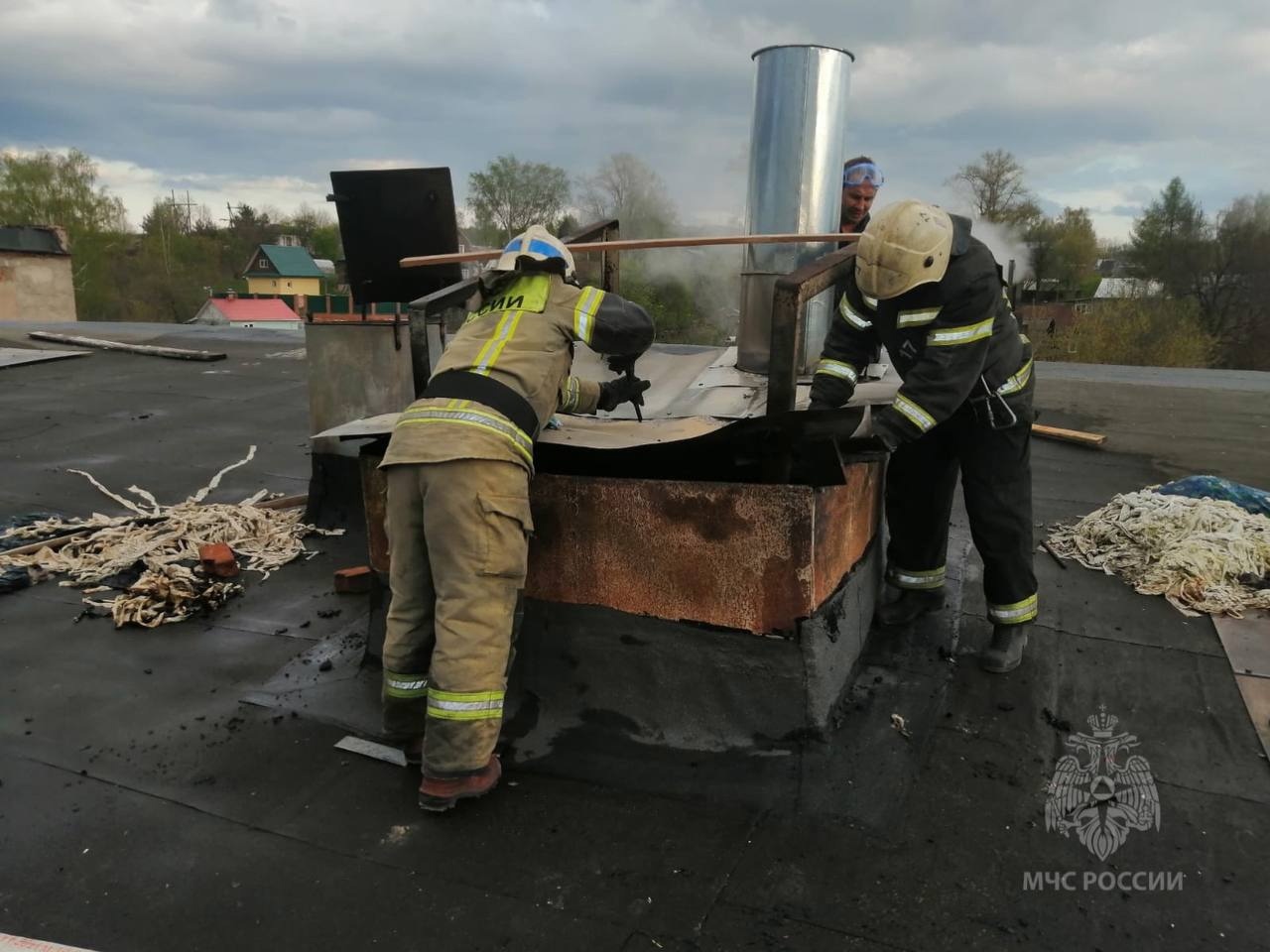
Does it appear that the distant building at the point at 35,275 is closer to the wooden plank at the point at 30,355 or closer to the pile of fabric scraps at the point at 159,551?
the wooden plank at the point at 30,355

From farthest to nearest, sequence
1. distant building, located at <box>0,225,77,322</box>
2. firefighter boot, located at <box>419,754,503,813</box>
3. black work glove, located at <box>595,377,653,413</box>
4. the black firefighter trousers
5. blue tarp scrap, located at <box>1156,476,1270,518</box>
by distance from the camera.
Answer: distant building, located at <box>0,225,77,322</box> < blue tarp scrap, located at <box>1156,476,1270,518</box> < black work glove, located at <box>595,377,653,413</box> < the black firefighter trousers < firefighter boot, located at <box>419,754,503,813</box>

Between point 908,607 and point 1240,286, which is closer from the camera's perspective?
point 908,607

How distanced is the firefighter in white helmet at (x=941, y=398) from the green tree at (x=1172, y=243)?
37075 mm

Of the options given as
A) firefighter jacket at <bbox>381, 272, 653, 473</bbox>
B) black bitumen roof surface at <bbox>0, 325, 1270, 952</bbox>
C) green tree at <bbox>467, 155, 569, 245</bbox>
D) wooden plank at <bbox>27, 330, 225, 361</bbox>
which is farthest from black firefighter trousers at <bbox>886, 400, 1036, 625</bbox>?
green tree at <bbox>467, 155, 569, 245</bbox>

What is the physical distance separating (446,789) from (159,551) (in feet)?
9.58

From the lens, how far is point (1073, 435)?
633cm

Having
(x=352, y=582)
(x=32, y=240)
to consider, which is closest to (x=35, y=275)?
Result: (x=32, y=240)

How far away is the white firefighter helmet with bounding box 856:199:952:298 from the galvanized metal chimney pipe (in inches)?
59.9

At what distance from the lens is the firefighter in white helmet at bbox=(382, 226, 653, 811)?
98.7 inches

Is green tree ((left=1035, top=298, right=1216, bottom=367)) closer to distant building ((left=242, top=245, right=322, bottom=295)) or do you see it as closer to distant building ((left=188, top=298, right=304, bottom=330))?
distant building ((left=188, top=298, right=304, bottom=330))

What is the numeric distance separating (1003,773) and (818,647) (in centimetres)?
66

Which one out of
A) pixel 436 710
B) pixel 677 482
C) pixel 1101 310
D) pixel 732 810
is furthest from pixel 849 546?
pixel 1101 310

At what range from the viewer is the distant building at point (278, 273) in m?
63.4

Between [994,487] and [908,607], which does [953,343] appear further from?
[908,607]
